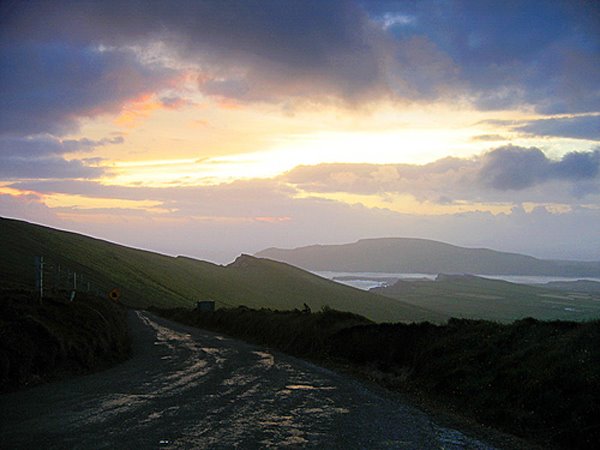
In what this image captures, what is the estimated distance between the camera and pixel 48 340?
70.4ft

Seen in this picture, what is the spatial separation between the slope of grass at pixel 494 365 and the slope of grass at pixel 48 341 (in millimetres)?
10764

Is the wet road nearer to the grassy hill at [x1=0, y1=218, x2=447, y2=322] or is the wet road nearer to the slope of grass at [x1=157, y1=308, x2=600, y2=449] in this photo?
the slope of grass at [x1=157, y1=308, x2=600, y2=449]

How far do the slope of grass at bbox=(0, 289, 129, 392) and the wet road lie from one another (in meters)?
1.09

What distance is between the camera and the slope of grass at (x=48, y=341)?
18688 millimetres

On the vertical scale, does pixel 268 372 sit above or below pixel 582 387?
below

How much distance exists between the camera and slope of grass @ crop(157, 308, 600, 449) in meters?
13.6

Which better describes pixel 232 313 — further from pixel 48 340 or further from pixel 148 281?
pixel 148 281

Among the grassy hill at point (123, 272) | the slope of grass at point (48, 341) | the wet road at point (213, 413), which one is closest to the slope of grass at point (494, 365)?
the wet road at point (213, 413)

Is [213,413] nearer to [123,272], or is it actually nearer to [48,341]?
[48,341]

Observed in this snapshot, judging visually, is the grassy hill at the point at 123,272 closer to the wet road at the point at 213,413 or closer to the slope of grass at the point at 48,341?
the slope of grass at the point at 48,341

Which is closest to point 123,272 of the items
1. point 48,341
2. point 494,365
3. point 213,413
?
point 48,341

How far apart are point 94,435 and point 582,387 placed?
12000 mm

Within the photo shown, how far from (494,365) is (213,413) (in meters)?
9.47

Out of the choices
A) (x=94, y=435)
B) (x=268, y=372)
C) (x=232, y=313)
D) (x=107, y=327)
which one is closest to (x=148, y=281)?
(x=232, y=313)
